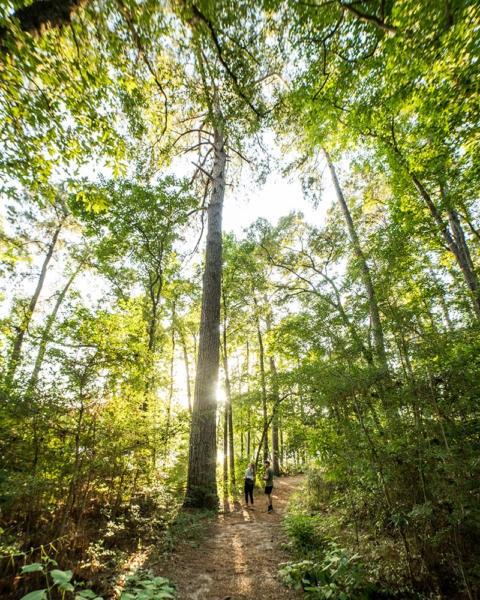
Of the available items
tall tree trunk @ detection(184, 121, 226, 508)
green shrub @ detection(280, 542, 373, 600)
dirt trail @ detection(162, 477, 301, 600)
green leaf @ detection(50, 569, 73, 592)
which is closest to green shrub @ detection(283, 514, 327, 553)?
dirt trail @ detection(162, 477, 301, 600)

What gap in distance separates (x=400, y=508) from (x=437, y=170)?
561cm

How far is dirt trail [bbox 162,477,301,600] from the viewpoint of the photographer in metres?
3.79

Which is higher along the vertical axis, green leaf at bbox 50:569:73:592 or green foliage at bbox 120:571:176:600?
green leaf at bbox 50:569:73:592

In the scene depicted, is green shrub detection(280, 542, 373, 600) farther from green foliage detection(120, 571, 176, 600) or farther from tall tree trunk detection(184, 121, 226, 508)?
tall tree trunk detection(184, 121, 226, 508)

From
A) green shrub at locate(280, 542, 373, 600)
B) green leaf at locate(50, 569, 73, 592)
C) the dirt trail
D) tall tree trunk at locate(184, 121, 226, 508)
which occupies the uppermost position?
tall tree trunk at locate(184, 121, 226, 508)

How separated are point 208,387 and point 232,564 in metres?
3.71

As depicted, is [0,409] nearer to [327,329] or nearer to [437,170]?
[327,329]

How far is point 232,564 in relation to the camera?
464cm

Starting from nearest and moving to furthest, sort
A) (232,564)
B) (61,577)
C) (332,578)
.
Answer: (61,577)
(332,578)
(232,564)

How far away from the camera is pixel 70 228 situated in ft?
51.5

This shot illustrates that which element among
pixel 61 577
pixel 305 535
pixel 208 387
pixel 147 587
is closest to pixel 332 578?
pixel 305 535

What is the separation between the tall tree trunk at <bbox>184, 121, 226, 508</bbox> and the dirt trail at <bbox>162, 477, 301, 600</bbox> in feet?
2.72

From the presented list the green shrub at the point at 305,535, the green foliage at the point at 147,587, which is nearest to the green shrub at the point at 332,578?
the green shrub at the point at 305,535

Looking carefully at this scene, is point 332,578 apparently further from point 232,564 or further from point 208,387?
point 208,387
